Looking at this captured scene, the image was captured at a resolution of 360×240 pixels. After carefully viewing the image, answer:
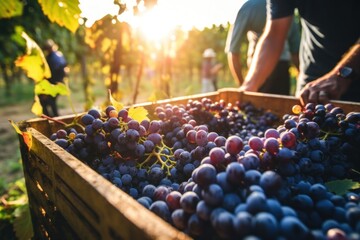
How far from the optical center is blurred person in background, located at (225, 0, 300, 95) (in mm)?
3285

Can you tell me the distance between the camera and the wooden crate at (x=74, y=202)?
51 cm

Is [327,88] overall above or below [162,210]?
above

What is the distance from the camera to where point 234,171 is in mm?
609

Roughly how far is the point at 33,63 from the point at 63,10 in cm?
31

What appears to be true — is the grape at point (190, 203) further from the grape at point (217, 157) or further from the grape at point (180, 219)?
the grape at point (217, 157)

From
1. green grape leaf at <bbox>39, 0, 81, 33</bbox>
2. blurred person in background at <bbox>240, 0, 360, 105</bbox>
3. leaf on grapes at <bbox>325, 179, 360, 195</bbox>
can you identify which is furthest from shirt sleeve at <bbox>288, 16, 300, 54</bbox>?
leaf on grapes at <bbox>325, 179, 360, 195</bbox>

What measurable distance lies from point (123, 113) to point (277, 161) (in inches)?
23.0

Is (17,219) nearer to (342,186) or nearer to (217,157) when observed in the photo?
(217,157)

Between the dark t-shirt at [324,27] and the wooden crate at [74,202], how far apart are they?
837 millimetres

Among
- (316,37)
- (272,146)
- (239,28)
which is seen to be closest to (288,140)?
(272,146)

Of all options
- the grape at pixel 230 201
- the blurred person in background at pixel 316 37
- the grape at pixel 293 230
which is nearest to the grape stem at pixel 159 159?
the grape at pixel 230 201

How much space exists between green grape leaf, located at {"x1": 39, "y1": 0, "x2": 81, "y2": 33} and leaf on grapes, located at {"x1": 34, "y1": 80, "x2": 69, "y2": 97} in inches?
13.3

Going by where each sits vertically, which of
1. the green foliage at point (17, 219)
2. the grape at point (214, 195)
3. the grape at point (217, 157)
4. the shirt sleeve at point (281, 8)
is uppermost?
the shirt sleeve at point (281, 8)

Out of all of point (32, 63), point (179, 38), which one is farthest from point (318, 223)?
point (179, 38)
